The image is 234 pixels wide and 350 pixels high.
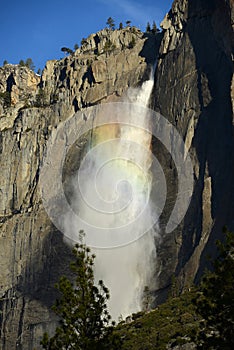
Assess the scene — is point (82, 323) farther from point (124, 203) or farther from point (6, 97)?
point (6, 97)

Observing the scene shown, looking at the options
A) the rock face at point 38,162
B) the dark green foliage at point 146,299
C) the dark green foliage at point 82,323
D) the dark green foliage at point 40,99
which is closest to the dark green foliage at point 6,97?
the rock face at point 38,162

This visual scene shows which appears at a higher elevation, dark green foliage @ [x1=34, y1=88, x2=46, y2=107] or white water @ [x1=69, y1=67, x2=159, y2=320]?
dark green foliage @ [x1=34, y1=88, x2=46, y2=107]

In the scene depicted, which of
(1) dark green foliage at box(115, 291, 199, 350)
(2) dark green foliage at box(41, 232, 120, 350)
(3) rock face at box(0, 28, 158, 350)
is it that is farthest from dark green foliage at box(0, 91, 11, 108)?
(2) dark green foliage at box(41, 232, 120, 350)

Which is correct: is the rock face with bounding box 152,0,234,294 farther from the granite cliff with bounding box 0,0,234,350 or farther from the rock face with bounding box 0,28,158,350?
the rock face with bounding box 0,28,158,350

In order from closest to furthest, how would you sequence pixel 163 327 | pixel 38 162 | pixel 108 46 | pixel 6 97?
pixel 163 327, pixel 38 162, pixel 108 46, pixel 6 97

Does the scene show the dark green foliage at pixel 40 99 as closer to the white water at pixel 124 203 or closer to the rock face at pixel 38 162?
the rock face at pixel 38 162

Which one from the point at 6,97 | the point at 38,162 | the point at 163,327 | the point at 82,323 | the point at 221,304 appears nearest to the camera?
the point at 221,304

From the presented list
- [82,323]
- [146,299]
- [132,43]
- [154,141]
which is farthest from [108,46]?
[82,323]
